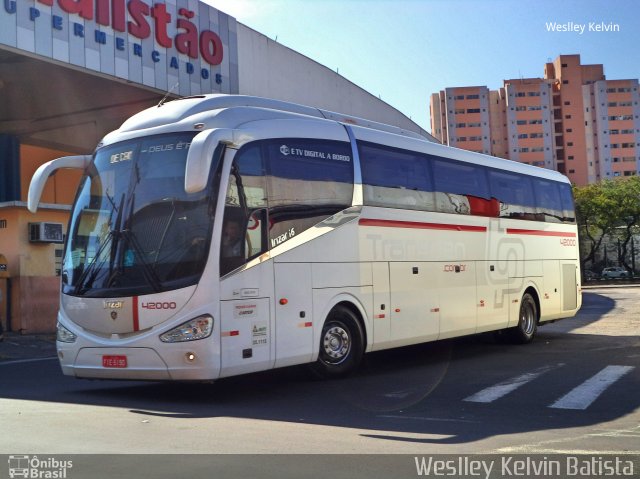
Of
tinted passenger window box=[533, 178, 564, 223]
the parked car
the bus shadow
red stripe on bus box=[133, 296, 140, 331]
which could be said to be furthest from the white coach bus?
the parked car

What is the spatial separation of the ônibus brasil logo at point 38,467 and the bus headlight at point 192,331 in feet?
8.60

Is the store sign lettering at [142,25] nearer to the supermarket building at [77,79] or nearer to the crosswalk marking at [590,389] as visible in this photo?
the supermarket building at [77,79]

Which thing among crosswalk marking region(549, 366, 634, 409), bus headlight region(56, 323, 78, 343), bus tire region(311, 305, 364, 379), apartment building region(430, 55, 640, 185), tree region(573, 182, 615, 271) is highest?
apartment building region(430, 55, 640, 185)

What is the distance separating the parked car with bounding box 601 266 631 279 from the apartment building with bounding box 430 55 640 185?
152 ft

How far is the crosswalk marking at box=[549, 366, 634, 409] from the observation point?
896 centimetres

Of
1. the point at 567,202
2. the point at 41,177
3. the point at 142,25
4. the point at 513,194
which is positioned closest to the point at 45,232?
the point at 142,25

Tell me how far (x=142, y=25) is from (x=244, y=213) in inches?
619

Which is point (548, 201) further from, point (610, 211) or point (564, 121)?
point (564, 121)

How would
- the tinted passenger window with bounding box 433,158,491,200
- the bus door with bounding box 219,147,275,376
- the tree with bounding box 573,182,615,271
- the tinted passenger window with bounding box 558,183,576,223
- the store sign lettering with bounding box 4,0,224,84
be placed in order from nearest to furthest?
1. the bus door with bounding box 219,147,275,376
2. the tinted passenger window with bounding box 433,158,491,200
3. the tinted passenger window with bounding box 558,183,576,223
4. the store sign lettering with bounding box 4,0,224,84
5. the tree with bounding box 573,182,615,271

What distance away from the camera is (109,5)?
2203 cm

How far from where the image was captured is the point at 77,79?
23.2 m

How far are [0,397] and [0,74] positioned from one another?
15.7 metres

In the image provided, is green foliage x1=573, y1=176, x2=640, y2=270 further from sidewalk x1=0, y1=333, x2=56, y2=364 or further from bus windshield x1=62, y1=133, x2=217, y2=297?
bus windshield x1=62, y1=133, x2=217, y2=297

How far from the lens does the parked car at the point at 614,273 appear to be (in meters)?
70.0
